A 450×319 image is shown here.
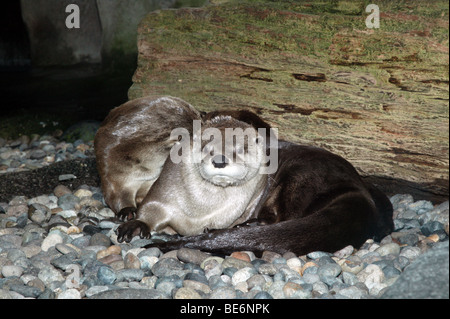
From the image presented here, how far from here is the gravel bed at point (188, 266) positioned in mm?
2363

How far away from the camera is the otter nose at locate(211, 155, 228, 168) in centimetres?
285

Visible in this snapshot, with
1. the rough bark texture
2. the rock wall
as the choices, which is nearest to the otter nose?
the rough bark texture

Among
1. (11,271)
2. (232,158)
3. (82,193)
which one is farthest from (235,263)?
(82,193)

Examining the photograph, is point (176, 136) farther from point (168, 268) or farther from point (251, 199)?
point (168, 268)

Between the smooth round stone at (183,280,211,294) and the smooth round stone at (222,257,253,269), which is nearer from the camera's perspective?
the smooth round stone at (183,280,211,294)

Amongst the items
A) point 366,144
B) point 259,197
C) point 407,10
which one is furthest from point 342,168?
point 407,10

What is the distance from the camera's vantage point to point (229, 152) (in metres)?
2.93

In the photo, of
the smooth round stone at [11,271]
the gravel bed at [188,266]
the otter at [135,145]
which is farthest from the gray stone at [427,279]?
the otter at [135,145]

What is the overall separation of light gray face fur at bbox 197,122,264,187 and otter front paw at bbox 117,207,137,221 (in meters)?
0.66

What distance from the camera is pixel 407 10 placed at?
3.07 m

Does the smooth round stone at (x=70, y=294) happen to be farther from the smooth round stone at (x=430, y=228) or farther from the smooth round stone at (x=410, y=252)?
the smooth round stone at (x=430, y=228)

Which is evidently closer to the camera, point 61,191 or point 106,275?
point 106,275

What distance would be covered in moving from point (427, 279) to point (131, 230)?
1842mm

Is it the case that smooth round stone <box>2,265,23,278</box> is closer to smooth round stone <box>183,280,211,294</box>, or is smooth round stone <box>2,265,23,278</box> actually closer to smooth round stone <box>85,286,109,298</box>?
smooth round stone <box>85,286,109,298</box>
